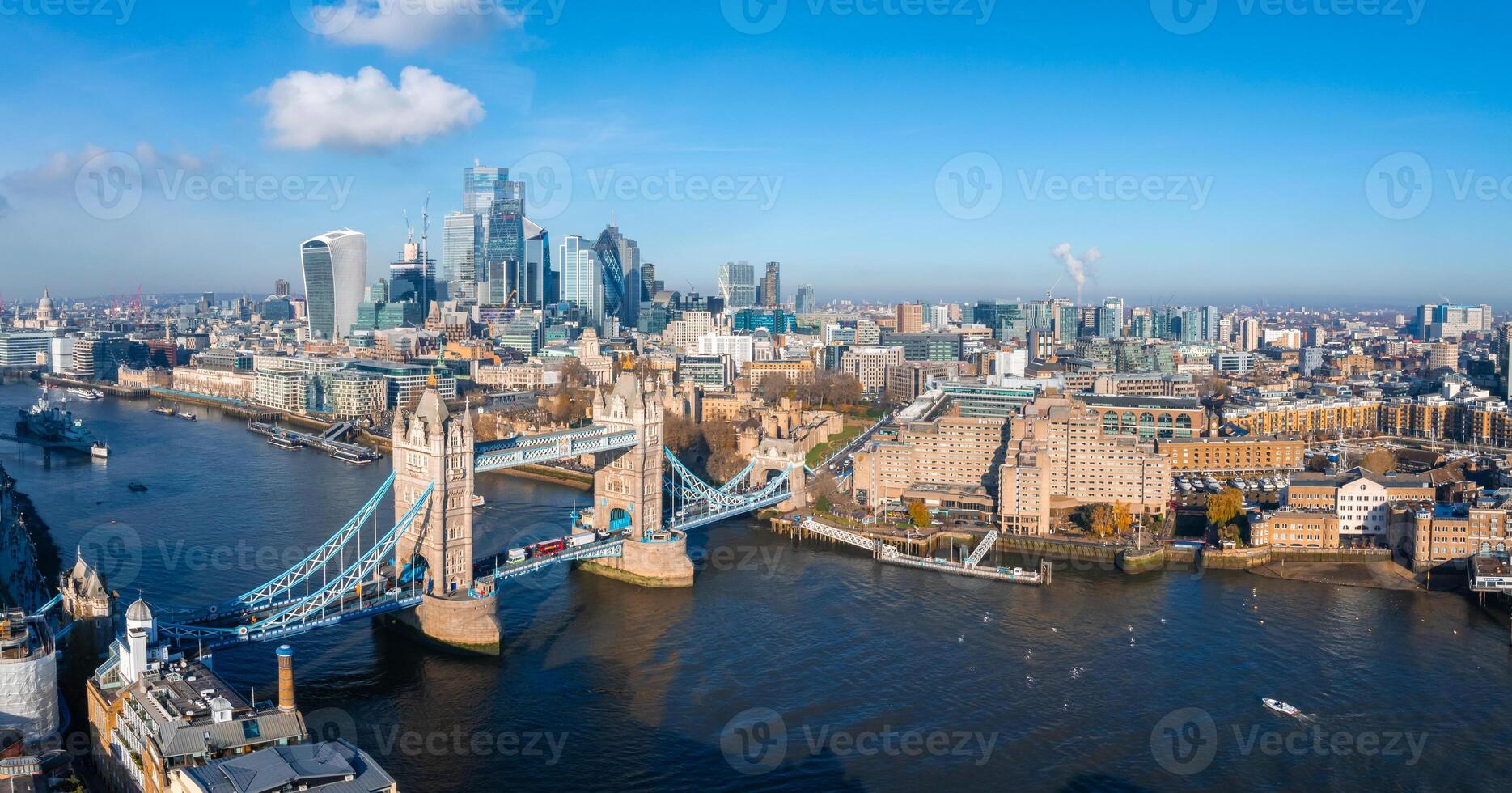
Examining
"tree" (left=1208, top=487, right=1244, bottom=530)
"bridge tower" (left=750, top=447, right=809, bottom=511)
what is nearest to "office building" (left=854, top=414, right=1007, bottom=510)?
"bridge tower" (left=750, top=447, right=809, bottom=511)

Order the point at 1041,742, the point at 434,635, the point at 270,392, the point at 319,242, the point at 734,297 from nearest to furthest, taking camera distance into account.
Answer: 1. the point at 1041,742
2. the point at 434,635
3. the point at 270,392
4. the point at 319,242
5. the point at 734,297

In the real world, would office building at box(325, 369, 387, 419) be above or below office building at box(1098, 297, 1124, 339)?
below

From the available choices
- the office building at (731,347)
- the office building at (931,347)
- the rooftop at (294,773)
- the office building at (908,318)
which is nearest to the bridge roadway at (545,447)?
the rooftop at (294,773)

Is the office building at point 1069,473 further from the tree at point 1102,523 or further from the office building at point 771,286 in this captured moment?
the office building at point 771,286

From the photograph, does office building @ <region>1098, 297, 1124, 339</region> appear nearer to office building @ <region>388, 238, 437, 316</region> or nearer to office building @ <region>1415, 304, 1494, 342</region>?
office building @ <region>1415, 304, 1494, 342</region>

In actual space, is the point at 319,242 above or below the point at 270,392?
above

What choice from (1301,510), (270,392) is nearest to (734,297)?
(270,392)

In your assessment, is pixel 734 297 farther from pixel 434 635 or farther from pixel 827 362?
pixel 434 635
